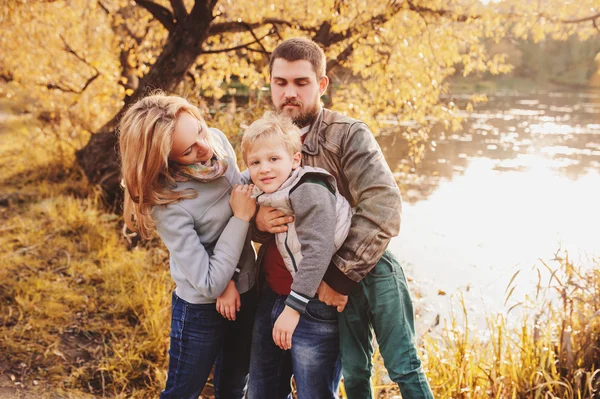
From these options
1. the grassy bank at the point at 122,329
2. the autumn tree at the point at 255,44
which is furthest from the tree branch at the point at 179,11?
the grassy bank at the point at 122,329

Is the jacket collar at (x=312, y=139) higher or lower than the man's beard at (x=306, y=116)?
lower

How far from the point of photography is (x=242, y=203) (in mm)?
1876

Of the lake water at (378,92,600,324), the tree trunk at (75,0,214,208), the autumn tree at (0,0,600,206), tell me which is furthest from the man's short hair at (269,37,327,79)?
the autumn tree at (0,0,600,206)

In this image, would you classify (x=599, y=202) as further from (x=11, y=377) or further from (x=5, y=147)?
(x=5, y=147)

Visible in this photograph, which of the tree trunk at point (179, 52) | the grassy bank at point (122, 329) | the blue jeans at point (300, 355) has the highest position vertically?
the tree trunk at point (179, 52)

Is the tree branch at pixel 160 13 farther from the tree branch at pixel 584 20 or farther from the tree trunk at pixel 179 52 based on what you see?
the tree branch at pixel 584 20

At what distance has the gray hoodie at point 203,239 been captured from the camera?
1.79 metres

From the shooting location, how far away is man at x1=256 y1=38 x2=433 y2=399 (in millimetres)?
1759

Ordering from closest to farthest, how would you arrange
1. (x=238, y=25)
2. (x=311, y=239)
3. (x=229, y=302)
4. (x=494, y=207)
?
(x=311, y=239)
(x=229, y=302)
(x=238, y=25)
(x=494, y=207)

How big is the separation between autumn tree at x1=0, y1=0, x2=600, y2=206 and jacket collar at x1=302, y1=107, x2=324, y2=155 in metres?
3.22

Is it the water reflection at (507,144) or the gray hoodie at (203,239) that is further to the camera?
the water reflection at (507,144)

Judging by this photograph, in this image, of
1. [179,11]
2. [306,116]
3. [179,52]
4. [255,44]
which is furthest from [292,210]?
[255,44]

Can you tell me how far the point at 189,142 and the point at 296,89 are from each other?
470 mm

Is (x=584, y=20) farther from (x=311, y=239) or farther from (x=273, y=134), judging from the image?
(x=311, y=239)
